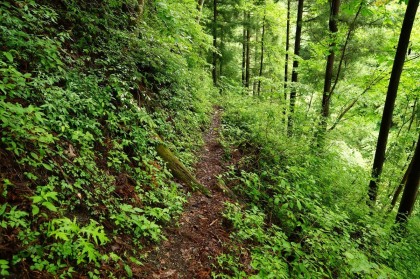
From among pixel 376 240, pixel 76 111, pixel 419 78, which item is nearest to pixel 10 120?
pixel 76 111

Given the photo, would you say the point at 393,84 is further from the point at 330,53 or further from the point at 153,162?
the point at 153,162

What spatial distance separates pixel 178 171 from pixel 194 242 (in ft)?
6.17

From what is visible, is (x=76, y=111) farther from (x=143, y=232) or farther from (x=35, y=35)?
(x=143, y=232)

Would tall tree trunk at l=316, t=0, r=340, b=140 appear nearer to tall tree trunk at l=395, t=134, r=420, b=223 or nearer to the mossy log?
tall tree trunk at l=395, t=134, r=420, b=223

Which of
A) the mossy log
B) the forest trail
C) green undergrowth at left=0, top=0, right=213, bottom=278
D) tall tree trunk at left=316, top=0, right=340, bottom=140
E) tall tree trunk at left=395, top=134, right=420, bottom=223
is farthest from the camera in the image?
tall tree trunk at left=316, top=0, right=340, bottom=140

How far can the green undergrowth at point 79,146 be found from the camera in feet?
9.40

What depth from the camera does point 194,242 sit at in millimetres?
4523

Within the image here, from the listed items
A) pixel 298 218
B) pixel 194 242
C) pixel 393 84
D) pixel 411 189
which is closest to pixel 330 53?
pixel 393 84

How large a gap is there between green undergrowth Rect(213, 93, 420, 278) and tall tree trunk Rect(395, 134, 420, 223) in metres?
0.38

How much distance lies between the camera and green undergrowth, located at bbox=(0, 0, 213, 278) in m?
2.87

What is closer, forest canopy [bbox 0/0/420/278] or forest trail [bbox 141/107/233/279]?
forest canopy [bbox 0/0/420/278]

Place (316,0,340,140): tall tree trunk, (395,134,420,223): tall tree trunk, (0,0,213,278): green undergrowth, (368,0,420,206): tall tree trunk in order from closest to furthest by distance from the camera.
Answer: (0,0,213,278): green undergrowth, (368,0,420,206): tall tree trunk, (395,134,420,223): tall tree trunk, (316,0,340,140): tall tree trunk

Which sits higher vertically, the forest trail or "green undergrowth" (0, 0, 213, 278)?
"green undergrowth" (0, 0, 213, 278)

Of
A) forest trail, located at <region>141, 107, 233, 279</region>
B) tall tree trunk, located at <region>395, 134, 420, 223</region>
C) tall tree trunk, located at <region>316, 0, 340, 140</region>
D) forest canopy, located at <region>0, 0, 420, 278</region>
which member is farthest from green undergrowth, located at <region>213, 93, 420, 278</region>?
tall tree trunk, located at <region>316, 0, 340, 140</region>
